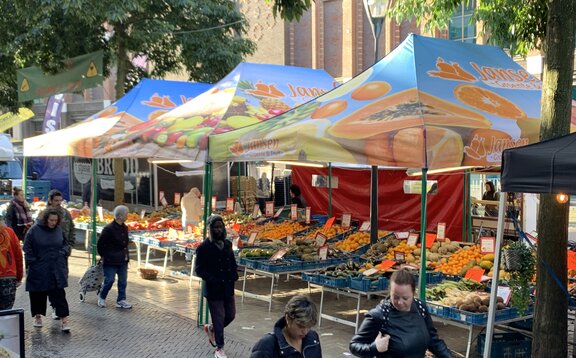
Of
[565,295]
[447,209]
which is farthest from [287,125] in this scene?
[447,209]

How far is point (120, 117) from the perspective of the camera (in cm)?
1383

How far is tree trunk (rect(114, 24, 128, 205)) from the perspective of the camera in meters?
17.2

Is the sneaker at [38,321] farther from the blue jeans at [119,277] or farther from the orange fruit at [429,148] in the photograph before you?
the orange fruit at [429,148]

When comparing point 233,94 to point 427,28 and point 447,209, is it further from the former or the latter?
point 447,209

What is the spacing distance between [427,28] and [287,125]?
3.22 metres

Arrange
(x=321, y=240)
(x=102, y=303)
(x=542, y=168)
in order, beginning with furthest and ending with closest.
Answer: (x=321, y=240)
(x=102, y=303)
(x=542, y=168)

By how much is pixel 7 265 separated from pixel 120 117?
670cm

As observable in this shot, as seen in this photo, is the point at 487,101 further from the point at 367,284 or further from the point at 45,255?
the point at 45,255

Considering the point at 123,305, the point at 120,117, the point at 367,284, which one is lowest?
the point at 123,305

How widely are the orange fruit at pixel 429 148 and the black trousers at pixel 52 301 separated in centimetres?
475

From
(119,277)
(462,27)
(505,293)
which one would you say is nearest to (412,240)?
(505,293)

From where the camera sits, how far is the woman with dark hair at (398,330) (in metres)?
4.04

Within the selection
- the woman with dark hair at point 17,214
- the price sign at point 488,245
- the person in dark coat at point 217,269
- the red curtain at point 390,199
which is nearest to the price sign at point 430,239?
the price sign at point 488,245

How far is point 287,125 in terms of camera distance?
8.16 metres
